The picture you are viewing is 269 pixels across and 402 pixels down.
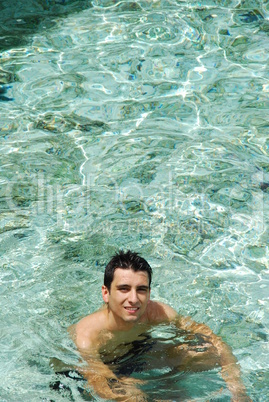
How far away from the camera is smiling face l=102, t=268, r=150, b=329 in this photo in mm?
4070

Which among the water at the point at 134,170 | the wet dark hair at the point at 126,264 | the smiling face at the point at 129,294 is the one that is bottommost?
the water at the point at 134,170

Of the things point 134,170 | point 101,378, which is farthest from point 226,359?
point 134,170

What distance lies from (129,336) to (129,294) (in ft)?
1.58

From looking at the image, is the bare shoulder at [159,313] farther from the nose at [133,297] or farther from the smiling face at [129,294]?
the nose at [133,297]

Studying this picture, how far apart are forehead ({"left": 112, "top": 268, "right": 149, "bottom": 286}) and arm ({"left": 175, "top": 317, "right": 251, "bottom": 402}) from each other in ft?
1.88

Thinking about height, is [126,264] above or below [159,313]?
above

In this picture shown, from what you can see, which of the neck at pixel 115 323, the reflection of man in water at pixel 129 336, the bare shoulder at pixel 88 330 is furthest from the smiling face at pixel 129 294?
the bare shoulder at pixel 88 330

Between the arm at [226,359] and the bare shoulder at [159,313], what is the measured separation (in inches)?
2.3

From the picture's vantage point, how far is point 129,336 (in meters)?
4.42

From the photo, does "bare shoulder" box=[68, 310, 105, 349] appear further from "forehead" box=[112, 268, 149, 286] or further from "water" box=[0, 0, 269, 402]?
"forehead" box=[112, 268, 149, 286]

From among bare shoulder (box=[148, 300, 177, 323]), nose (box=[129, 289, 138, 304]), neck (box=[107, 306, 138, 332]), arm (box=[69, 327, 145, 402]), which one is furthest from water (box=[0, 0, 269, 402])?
nose (box=[129, 289, 138, 304])

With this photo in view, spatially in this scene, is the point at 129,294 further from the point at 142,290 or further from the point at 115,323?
the point at 115,323

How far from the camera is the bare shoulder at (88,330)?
4242 millimetres

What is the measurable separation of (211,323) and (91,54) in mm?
4823
